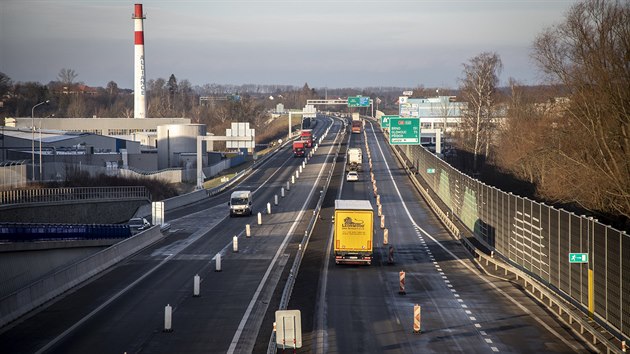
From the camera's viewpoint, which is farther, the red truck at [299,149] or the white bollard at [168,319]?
the red truck at [299,149]

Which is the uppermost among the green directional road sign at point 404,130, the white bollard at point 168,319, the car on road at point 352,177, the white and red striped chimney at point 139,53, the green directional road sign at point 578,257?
the white and red striped chimney at point 139,53

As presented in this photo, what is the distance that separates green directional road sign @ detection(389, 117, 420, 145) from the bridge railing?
101ft

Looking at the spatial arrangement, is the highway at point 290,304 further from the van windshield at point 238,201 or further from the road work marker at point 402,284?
the van windshield at point 238,201

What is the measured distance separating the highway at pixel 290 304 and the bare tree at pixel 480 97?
43688mm

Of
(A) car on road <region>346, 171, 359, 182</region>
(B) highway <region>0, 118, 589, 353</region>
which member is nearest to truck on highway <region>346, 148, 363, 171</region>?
(A) car on road <region>346, 171, 359, 182</region>

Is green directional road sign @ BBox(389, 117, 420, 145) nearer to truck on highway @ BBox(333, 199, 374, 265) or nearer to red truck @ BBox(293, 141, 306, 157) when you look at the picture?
red truck @ BBox(293, 141, 306, 157)

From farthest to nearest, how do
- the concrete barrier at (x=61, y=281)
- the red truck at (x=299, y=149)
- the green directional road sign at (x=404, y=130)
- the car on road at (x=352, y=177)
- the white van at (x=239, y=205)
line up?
the red truck at (x=299, y=149)
the green directional road sign at (x=404, y=130)
the car on road at (x=352, y=177)
the white van at (x=239, y=205)
the concrete barrier at (x=61, y=281)

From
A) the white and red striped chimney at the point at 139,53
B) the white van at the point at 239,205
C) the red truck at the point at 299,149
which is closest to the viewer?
the white van at the point at 239,205

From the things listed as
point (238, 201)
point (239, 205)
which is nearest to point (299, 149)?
point (238, 201)

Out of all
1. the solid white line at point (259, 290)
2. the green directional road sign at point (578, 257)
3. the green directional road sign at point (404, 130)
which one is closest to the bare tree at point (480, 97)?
the green directional road sign at point (404, 130)

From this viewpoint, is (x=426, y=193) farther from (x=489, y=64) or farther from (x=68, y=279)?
(x=68, y=279)

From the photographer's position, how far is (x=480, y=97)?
308ft

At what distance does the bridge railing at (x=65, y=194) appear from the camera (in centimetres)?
5122

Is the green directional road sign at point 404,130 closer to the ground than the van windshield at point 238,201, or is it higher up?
higher up
